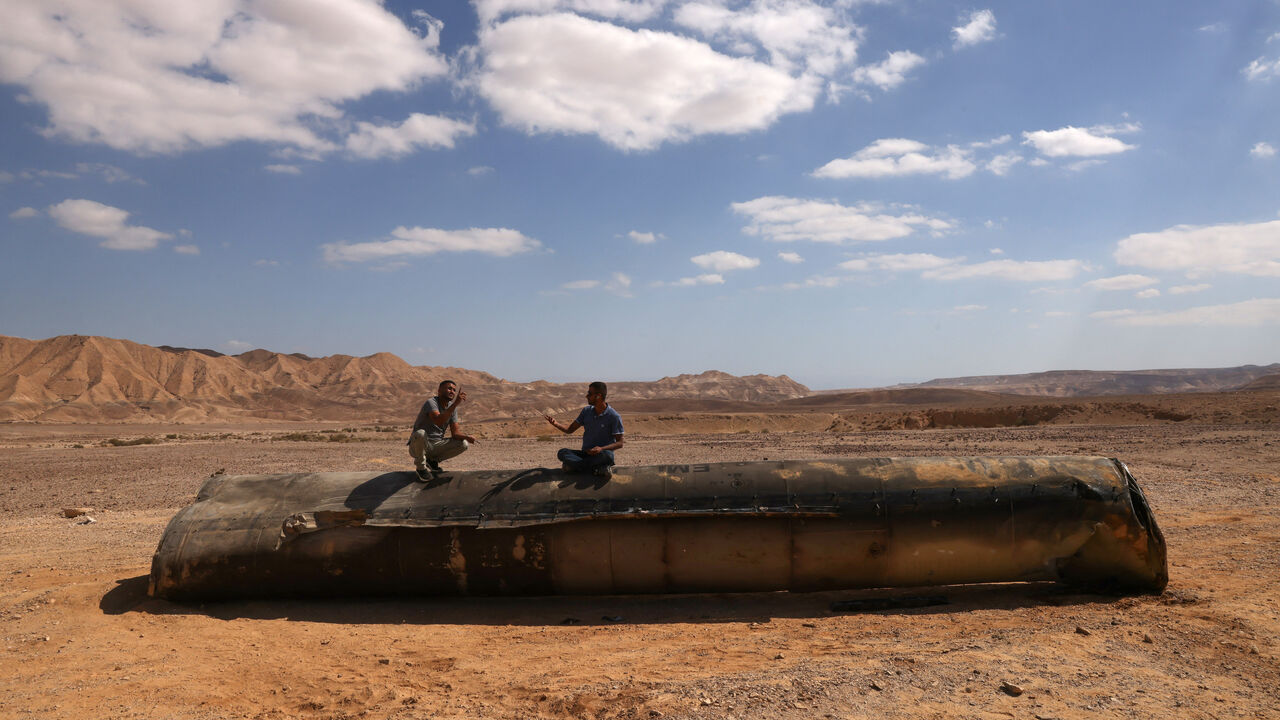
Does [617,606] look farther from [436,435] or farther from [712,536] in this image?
[436,435]

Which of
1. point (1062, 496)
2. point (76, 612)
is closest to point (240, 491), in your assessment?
point (76, 612)

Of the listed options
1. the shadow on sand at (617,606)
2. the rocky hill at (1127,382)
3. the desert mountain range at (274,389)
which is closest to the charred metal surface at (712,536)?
the shadow on sand at (617,606)

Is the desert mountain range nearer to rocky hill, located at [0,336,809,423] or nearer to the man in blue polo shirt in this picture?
rocky hill, located at [0,336,809,423]

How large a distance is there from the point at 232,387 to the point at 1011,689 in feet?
377

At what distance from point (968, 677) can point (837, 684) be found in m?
1.08

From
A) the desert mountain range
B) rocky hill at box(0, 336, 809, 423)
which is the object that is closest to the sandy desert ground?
the desert mountain range

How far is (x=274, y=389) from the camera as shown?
10244cm

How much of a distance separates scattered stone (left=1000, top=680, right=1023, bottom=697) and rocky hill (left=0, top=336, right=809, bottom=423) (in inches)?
3280

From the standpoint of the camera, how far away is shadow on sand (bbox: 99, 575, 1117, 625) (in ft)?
24.8

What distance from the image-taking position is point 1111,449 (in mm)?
23656

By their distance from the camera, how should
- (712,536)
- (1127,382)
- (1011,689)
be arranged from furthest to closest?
(1127,382)
(712,536)
(1011,689)

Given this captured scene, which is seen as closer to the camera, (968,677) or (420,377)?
(968,677)

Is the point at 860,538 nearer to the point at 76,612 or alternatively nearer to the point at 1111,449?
the point at 76,612

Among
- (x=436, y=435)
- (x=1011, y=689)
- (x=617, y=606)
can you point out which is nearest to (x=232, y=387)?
(x=436, y=435)
